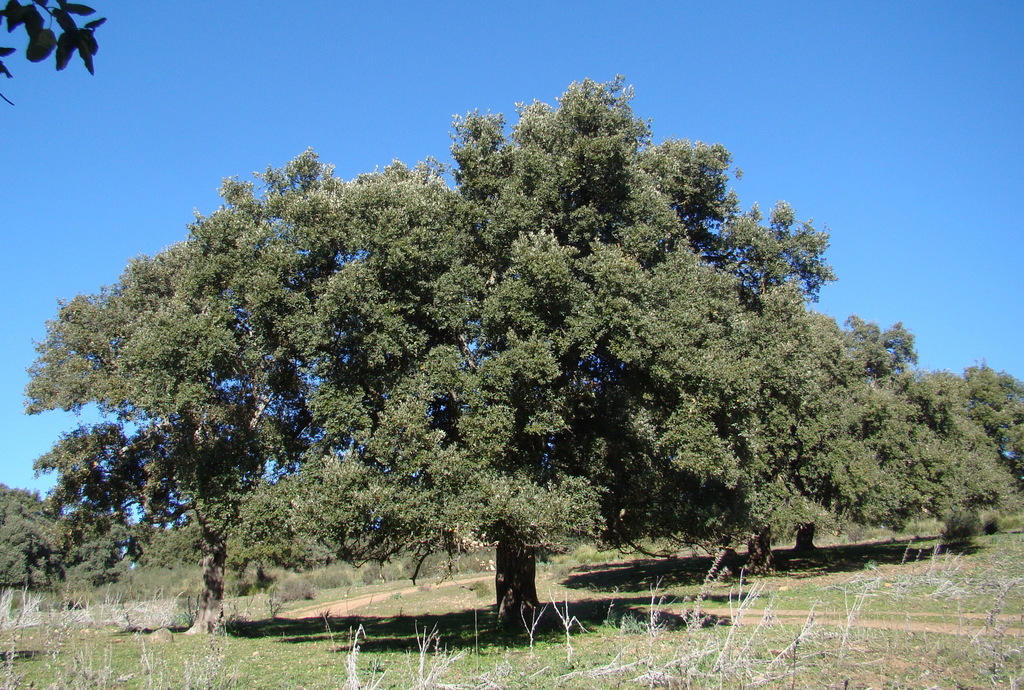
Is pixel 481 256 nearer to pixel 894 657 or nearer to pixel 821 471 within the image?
pixel 894 657

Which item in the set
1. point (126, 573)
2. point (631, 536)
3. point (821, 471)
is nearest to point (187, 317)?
point (631, 536)

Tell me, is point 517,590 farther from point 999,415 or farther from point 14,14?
point 999,415

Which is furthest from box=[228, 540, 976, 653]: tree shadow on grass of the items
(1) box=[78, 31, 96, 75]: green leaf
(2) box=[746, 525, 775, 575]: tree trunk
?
(1) box=[78, 31, 96, 75]: green leaf

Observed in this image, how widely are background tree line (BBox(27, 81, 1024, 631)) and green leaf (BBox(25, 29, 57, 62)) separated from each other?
32.0 ft

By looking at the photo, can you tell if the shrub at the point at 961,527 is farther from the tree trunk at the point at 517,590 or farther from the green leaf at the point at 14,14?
the green leaf at the point at 14,14

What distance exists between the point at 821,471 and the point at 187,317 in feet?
82.4

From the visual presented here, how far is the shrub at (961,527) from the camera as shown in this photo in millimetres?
34938

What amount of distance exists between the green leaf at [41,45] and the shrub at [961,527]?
42222 millimetres

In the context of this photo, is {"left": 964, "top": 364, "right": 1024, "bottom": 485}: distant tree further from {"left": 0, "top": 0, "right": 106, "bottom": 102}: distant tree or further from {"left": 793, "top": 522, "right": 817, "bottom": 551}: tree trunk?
{"left": 0, "top": 0, "right": 106, "bottom": 102}: distant tree

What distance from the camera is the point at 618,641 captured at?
11.9m

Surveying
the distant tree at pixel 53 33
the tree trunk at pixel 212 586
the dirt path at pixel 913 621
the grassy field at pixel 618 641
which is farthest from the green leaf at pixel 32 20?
the tree trunk at pixel 212 586

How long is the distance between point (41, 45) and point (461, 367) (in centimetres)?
1111

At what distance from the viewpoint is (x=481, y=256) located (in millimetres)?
15688

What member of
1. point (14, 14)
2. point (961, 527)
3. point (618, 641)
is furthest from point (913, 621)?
point (961, 527)
